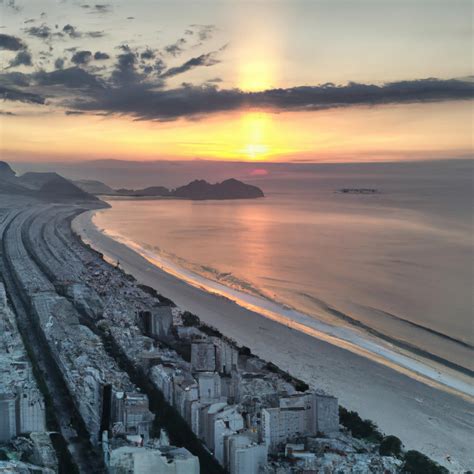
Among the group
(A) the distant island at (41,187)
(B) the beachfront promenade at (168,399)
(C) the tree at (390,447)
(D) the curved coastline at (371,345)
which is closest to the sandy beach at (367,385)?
(D) the curved coastline at (371,345)

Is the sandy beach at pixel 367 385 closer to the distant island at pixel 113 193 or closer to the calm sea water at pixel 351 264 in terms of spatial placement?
the calm sea water at pixel 351 264

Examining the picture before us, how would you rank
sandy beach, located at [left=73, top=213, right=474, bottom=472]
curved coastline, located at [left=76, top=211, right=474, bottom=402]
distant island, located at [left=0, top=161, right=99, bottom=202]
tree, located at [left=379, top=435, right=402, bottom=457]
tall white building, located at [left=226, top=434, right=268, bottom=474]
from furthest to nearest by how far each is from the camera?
distant island, located at [left=0, top=161, right=99, bottom=202], curved coastline, located at [left=76, top=211, right=474, bottom=402], sandy beach, located at [left=73, top=213, right=474, bottom=472], tree, located at [left=379, top=435, right=402, bottom=457], tall white building, located at [left=226, top=434, right=268, bottom=474]

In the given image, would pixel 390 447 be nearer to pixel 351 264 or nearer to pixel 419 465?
pixel 419 465

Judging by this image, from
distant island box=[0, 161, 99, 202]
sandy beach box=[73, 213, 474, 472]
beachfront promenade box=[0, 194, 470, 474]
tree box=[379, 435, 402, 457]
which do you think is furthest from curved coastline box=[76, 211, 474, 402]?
distant island box=[0, 161, 99, 202]

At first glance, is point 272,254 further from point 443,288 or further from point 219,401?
point 219,401

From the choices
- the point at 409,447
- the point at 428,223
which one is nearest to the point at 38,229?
the point at 428,223

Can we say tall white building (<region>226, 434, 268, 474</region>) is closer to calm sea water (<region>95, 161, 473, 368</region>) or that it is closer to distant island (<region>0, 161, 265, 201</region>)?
→ calm sea water (<region>95, 161, 473, 368</region>)

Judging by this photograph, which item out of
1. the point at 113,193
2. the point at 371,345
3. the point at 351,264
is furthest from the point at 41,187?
the point at 371,345
